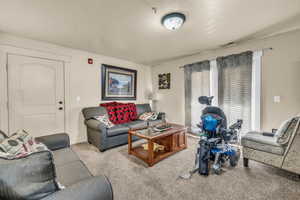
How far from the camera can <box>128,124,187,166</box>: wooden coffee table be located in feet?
7.25

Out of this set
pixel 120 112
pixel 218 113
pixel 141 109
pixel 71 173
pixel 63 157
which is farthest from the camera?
pixel 141 109

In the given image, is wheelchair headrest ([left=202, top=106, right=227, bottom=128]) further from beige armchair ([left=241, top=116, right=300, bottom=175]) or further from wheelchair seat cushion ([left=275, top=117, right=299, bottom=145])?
wheelchair seat cushion ([left=275, top=117, right=299, bottom=145])

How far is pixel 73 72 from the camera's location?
3209mm

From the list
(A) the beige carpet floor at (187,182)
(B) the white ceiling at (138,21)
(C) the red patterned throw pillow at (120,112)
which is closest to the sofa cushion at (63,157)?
(A) the beige carpet floor at (187,182)

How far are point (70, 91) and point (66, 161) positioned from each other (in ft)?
7.07

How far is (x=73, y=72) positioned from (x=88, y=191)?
10.1 feet

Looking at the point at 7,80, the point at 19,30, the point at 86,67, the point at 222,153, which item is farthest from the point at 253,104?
the point at 7,80

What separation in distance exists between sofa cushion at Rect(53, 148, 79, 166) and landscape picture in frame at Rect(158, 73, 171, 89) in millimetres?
3414

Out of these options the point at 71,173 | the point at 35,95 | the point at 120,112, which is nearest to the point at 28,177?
the point at 71,173

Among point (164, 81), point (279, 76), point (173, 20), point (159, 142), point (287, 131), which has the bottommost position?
point (159, 142)

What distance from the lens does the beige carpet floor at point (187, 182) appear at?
5.00 feet

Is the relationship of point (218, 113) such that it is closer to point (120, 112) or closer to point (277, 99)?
point (277, 99)

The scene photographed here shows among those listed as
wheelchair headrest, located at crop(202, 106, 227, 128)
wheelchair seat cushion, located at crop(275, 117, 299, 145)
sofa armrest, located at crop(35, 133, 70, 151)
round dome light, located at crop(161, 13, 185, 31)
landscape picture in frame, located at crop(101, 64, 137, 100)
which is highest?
round dome light, located at crop(161, 13, 185, 31)

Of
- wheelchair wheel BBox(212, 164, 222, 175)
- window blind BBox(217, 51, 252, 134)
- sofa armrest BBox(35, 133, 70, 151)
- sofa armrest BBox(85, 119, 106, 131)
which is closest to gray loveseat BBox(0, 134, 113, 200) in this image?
sofa armrest BBox(35, 133, 70, 151)
